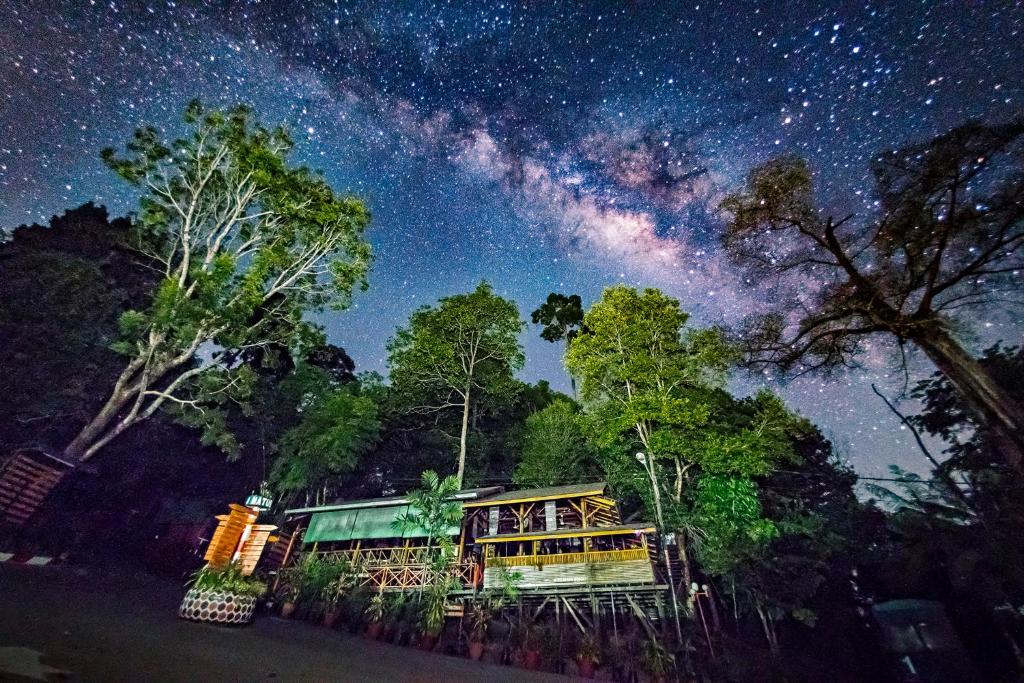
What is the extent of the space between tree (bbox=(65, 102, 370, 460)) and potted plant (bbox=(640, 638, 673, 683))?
56.7ft

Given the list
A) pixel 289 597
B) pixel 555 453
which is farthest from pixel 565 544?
pixel 289 597

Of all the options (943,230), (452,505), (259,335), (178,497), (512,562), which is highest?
(259,335)

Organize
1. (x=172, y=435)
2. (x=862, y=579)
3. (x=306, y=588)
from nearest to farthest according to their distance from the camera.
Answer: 1. (x=306, y=588)
2. (x=862, y=579)
3. (x=172, y=435)

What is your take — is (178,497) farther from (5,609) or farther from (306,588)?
(5,609)

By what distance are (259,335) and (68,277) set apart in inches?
267

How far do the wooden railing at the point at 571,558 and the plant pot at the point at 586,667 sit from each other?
5.00 metres

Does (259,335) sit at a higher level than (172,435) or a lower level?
higher

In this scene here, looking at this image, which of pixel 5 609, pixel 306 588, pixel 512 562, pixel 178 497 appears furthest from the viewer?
pixel 178 497

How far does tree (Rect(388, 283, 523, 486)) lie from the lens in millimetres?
23375

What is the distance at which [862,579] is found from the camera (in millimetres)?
19234

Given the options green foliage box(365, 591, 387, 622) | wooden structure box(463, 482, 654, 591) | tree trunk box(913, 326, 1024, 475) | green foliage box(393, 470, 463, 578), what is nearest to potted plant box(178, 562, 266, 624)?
green foliage box(365, 591, 387, 622)

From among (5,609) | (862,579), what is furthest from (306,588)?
(862,579)

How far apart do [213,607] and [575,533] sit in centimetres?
1197

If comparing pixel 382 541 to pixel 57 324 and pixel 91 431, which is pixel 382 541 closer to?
pixel 91 431
